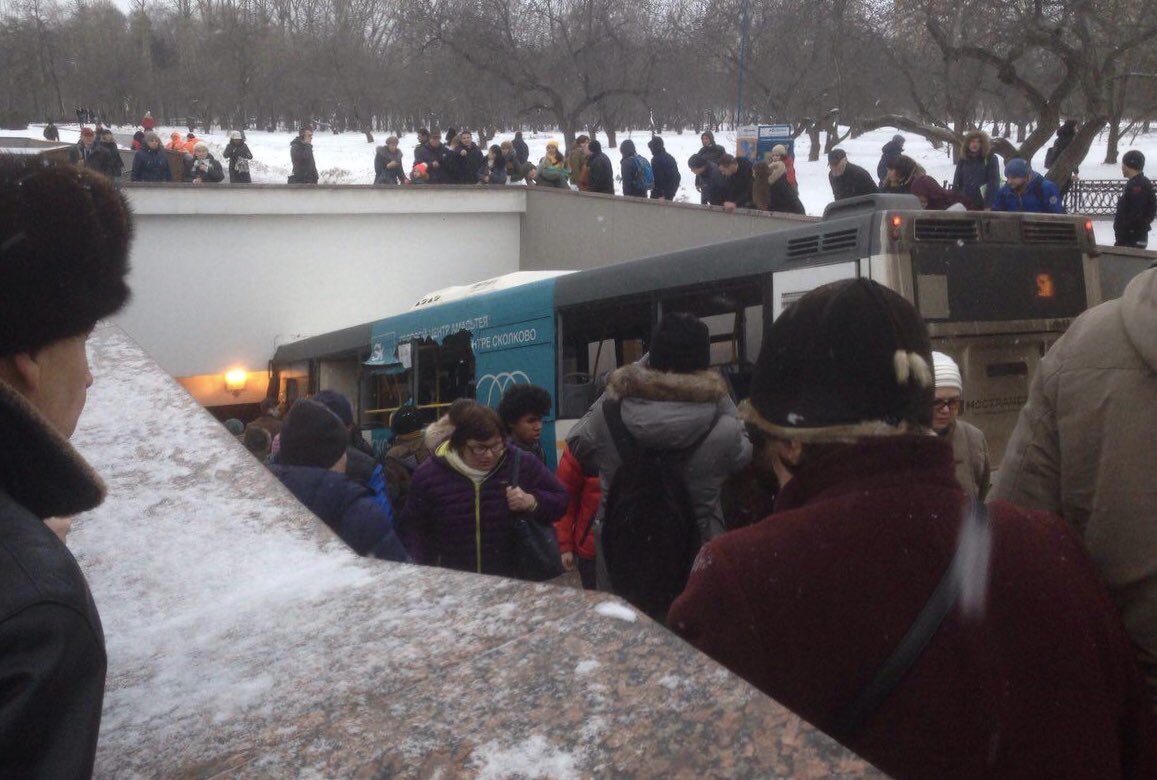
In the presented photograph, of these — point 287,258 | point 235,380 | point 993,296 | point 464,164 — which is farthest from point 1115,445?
point 464,164

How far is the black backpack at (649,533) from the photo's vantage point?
413 centimetres

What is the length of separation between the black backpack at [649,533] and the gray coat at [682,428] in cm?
9

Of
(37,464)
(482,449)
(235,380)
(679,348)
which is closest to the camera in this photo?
(37,464)

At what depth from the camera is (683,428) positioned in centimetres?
430

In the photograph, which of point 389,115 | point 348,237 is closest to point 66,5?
point 389,115

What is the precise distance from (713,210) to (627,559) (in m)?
10.4

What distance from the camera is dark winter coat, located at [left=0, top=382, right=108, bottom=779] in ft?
3.39

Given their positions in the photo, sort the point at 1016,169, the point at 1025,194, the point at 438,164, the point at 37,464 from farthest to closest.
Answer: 1. the point at 438,164
2. the point at 1025,194
3. the point at 1016,169
4. the point at 37,464

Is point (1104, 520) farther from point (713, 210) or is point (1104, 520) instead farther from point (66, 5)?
point (66, 5)

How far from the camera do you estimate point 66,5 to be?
201ft

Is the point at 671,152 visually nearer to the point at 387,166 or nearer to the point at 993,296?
the point at 387,166

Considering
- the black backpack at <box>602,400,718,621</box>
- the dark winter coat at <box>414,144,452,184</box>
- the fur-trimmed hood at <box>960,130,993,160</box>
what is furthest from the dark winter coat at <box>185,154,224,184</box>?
the black backpack at <box>602,400,718,621</box>

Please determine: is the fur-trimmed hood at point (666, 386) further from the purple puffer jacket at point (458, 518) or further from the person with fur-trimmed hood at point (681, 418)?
the purple puffer jacket at point (458, 518)

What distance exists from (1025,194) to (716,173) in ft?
20.3
